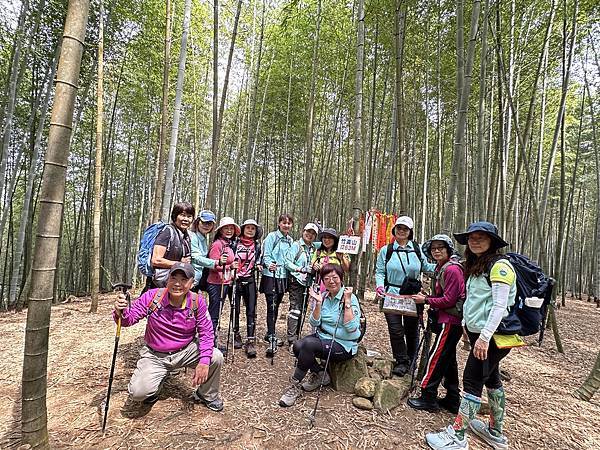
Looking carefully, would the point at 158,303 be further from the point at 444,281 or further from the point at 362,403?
the point at 444,281

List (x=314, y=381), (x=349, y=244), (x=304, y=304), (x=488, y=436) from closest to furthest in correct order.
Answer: (x=488, y=436) < (x=314, y=381) < (x=349, y=244) < (x=304, y=304)

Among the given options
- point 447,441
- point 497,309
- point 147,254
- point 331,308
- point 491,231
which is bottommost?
point 447,441

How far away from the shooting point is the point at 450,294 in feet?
8.27

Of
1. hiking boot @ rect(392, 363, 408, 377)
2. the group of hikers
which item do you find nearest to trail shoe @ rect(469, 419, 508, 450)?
the group of hikers

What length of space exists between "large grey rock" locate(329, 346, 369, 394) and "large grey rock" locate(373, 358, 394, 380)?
171 millimetres

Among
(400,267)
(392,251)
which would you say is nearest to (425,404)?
(400,267)

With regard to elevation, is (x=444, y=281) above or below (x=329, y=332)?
above

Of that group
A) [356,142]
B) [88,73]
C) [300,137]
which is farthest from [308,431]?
[300,137]

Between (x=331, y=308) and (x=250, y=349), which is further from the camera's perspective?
(x=250, y=349)

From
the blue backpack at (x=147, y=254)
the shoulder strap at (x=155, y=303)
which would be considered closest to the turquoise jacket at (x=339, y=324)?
the shoulder strap at (x=155, y=303)

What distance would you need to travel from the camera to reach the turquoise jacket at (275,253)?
12.6ft

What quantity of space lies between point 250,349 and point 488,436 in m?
2.33

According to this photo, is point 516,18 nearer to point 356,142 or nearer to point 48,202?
point 356,142

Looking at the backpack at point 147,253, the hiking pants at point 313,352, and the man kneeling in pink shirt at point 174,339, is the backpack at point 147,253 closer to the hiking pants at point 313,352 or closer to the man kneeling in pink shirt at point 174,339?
the man kneeling in pink shirt at point 174,339
